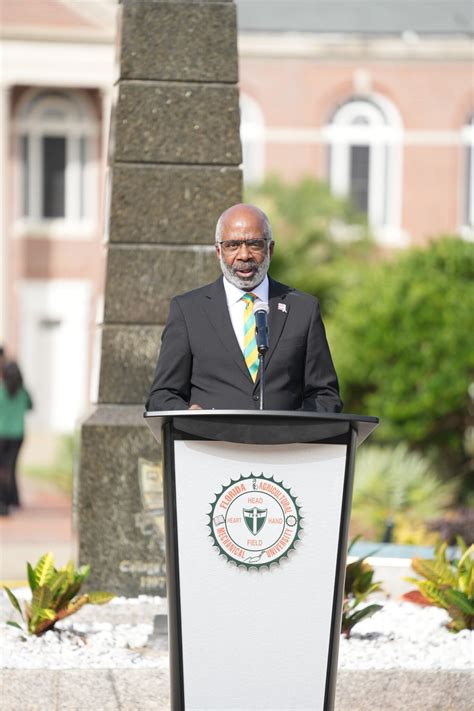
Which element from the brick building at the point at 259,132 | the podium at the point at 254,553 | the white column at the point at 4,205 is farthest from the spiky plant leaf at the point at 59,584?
the brick building at the point at 259,132

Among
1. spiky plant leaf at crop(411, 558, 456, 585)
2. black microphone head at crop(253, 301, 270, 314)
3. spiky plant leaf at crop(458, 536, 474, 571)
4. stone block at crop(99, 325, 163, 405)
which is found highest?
black microphone head at crop(253, 301, 270, 314)

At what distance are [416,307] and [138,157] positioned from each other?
8.92 meters

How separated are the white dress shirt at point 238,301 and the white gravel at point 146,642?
143cm

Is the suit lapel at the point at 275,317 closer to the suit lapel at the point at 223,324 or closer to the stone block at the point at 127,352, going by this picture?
the suit lapel at the point at 223,324

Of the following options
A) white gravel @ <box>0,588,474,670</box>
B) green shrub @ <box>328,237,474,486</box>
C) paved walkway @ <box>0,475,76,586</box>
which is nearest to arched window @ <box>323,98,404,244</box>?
paved walkway @ <box>0,475,76,586</box>

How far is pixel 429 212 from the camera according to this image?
3347 cm

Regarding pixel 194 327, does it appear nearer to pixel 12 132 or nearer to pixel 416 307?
pixel 416 307

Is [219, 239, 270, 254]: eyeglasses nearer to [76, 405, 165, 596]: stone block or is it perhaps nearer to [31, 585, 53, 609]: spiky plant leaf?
[31, 585, 53, 609]: spiky plant leaf

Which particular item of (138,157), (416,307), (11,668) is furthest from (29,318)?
(11,668)

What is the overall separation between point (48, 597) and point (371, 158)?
2842 cm

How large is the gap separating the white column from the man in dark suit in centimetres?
2712

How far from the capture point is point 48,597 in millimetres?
5871

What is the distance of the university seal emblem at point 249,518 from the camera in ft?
13.2

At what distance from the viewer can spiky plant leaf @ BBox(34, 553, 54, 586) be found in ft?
19.4
